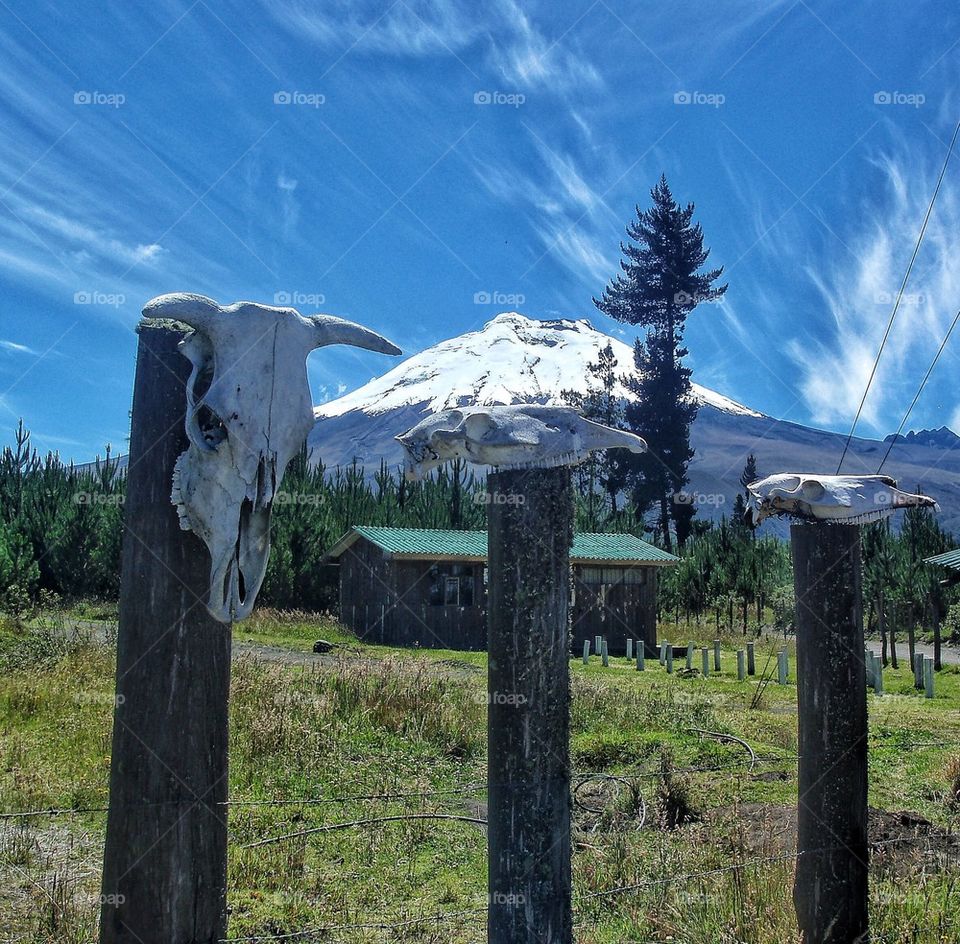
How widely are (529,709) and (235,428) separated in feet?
3.83

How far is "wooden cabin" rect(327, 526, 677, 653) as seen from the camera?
2618 cm

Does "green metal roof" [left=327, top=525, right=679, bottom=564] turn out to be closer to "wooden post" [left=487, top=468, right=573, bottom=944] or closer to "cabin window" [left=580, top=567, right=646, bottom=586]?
"cabin window" [left=580, top=567, right=646, bottom=586]

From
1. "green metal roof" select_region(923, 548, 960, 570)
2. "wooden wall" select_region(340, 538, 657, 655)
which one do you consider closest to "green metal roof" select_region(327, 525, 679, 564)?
"wooden wall" select_region(340, 538, 657, 655)

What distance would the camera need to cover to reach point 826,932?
12.4ft

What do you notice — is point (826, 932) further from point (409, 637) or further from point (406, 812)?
point (409, 637)

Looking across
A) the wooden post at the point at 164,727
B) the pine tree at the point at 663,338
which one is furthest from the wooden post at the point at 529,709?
the pine tree at the point at 663,338

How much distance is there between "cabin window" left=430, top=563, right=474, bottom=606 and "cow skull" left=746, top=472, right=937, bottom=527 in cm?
2286

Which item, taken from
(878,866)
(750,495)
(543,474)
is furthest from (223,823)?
(878,866)

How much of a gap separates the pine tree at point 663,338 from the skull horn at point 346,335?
44500 mm

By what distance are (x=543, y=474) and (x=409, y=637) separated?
23966 millimetres

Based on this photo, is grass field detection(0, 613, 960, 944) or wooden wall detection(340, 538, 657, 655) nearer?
grass field detection(0, 613, 960, 944)
